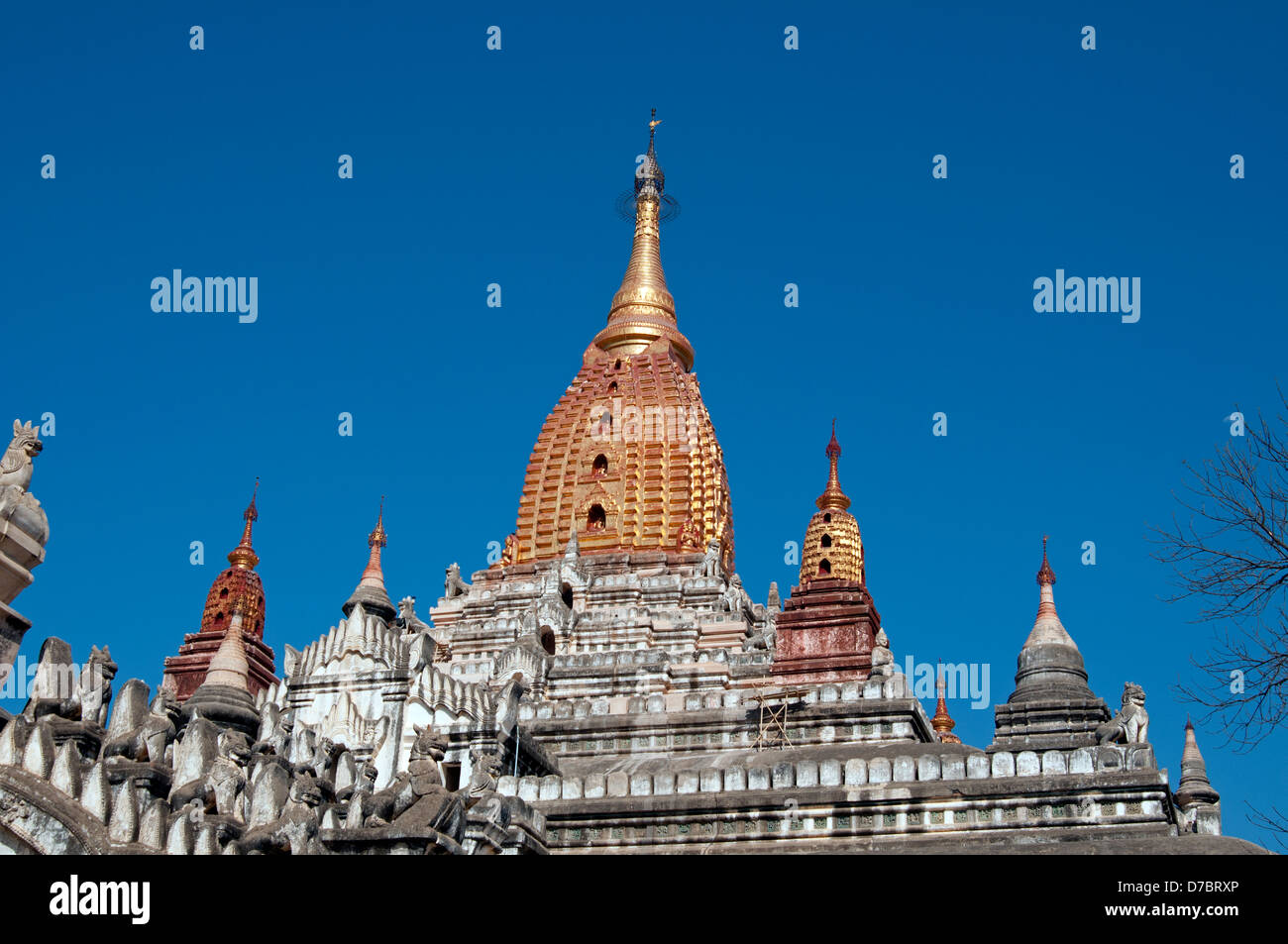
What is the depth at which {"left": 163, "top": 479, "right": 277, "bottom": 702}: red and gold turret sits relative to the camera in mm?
70188

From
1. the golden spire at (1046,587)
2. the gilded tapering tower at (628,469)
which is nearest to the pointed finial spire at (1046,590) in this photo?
the golden spire at (1046,587)

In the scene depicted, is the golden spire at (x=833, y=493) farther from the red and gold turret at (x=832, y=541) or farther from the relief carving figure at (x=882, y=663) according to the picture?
the relief carving figure at (x=882, y=663)

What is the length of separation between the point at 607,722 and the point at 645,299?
43000mm

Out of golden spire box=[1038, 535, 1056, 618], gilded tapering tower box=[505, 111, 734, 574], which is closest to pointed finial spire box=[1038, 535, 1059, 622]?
golden spire box=[1038, 535, 1056, 618]

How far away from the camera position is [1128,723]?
1537 inches

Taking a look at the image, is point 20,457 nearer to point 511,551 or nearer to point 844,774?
point 844,774

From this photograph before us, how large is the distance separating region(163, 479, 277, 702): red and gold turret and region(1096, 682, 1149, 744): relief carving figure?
38.5m

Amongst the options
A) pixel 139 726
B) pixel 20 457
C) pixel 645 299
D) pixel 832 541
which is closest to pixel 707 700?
pixel 139 726

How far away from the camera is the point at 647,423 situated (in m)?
73.2

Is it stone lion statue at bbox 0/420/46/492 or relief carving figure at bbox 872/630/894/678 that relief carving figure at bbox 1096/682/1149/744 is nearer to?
relief carving figure at bbox 872/630/894/678

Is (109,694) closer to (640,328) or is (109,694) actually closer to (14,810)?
(14,810)

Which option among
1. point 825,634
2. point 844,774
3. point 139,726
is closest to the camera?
Answer: point 139,726
